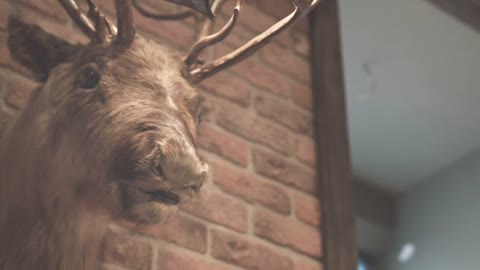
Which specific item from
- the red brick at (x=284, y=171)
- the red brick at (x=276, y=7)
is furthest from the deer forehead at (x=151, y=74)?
the red brick at (x=276, y=7)

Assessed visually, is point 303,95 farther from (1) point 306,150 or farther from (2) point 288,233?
(2) point 288,233

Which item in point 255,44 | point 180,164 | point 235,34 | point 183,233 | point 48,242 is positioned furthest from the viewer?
point 235,34

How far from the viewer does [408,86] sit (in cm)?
290

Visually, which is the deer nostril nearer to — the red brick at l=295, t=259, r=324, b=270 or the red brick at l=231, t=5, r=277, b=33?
the red brick at l=295, t=259, r=324, b=270

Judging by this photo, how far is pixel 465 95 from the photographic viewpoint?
2945 mm

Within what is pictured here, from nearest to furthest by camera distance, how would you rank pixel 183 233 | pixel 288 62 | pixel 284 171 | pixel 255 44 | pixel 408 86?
pixel 255 44 → pixel 183 233 → pixel 284 171 → pixel 288 62 → pixel 408 86

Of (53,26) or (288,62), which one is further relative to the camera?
(288,62)

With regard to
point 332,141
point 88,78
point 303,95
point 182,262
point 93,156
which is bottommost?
point 182,262

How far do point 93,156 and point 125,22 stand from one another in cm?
24

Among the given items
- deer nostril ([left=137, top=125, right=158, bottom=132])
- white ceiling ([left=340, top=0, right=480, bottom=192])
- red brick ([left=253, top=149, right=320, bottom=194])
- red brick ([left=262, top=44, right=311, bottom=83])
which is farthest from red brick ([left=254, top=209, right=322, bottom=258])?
white ceiling ([left=340, top=0, right=480, bottom=192])

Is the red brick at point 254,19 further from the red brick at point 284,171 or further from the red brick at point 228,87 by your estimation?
the red brick at point 284,171

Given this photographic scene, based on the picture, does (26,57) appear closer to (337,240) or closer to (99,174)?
(99,174)

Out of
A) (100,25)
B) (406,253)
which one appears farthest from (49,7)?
(406,253)

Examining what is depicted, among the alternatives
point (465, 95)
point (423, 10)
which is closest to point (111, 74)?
point (423, 10)
